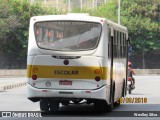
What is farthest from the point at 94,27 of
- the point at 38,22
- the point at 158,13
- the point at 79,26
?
the point at 158,13

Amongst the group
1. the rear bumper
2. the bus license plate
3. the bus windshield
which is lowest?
the rear bumper

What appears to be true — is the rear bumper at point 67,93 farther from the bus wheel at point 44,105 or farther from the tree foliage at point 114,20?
the tree foliage at point 114,20

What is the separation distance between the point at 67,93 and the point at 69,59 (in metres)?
0.97

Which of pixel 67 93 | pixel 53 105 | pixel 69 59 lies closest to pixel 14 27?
pixel 53 105

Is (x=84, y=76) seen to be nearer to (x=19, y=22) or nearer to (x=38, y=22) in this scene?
(x=38, y=22)

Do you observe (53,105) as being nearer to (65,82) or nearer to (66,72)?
(65,82)

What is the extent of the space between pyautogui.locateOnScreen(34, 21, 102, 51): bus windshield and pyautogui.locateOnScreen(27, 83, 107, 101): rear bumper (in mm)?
1242

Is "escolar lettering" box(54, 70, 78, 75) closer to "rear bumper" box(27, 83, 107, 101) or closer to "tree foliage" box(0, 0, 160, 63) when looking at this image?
"rear bumper" box(27, 83, 107, 101)

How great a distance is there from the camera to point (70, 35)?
1930 cm

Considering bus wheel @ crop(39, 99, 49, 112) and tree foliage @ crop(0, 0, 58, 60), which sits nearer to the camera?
bus wheel @ crop(39, 99, 49, 112)

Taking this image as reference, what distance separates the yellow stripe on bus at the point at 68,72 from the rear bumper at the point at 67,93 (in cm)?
40

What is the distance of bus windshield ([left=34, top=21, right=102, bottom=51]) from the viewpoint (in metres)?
19.2

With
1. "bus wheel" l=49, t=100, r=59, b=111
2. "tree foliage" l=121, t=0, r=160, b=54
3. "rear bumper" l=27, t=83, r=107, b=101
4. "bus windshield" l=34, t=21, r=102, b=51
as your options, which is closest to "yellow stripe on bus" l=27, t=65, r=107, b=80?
"rear bumper" l=27, t=83, r=107, b=101

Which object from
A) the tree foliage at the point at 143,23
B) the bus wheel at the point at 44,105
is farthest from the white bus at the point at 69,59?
the tree foliage at the point at 143,23
